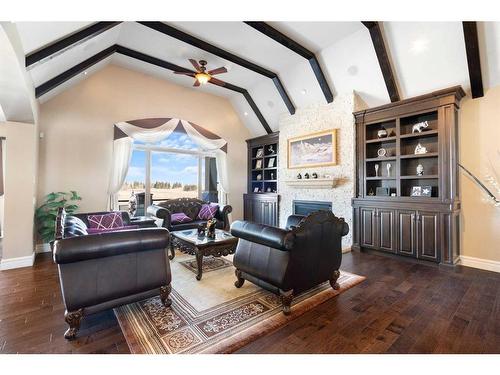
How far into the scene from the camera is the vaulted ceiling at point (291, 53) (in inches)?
129

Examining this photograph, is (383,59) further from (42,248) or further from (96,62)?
(42,248)

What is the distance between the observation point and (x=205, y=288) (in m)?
2.79

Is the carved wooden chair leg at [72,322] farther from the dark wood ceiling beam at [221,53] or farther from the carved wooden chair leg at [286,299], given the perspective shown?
the dark wood ceiling beam at [221,53]

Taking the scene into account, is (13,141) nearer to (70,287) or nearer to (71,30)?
(71,30)

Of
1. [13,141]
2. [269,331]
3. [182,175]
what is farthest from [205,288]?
[182,175]

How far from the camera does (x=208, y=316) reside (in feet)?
7.16

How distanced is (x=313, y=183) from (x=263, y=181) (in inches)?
82.4

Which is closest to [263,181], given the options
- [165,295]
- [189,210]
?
[189,210]

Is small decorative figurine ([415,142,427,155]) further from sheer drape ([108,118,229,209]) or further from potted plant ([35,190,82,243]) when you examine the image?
potted plant ([35,190,82,243])

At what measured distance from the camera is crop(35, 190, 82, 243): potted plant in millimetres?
4105

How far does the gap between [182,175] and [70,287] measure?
15.3 feet

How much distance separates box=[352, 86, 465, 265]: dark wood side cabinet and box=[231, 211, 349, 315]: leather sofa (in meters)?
1.96

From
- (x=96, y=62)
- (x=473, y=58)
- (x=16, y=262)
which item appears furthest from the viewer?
(x=96, y=62)

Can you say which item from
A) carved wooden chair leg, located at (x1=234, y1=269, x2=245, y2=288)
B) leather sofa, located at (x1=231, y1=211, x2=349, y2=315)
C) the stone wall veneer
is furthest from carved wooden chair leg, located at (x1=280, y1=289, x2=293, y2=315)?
the stone wall veneer
